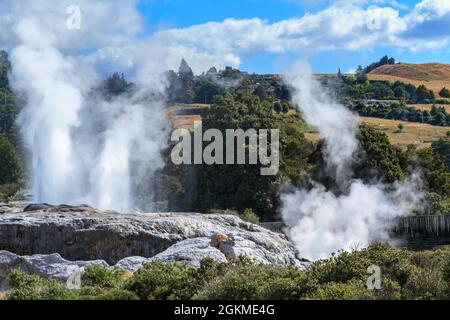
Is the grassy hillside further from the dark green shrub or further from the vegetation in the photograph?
the vegetation

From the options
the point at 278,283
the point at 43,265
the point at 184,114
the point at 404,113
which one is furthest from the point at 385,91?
the point at 278,283

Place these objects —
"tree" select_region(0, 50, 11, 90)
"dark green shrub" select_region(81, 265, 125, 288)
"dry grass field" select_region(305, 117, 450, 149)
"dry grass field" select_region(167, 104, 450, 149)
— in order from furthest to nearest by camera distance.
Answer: "tree" select_region(0, 50, 11, 90)
"dry grass field" select_region(305, 117, 450, 149)
"dry grass field" select_region(167, 104, 450, 149)
"dark green shrub" select_region(81, 265, 125, 288)

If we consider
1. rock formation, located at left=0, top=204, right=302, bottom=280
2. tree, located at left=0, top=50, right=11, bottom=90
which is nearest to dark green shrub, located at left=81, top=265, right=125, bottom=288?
rock formation, located at left=0, top=204, right=302, bottom=280

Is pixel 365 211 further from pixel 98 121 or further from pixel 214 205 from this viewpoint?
pixel 98 121

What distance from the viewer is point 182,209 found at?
43.2m

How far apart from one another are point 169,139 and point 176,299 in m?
38.6

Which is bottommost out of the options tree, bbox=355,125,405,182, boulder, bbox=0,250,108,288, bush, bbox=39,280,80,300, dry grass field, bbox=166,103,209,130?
boulder, bbox=0,250,108,288

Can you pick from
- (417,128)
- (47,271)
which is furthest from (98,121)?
(417,128)

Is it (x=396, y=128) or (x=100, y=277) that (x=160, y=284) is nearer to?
(x=100, y=277)

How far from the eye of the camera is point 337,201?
32656 mm

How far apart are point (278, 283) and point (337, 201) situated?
67.7ft

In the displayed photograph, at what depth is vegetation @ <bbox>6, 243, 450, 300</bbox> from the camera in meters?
12.1

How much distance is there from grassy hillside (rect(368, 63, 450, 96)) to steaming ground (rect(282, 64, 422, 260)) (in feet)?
289

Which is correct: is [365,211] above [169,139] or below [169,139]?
below
